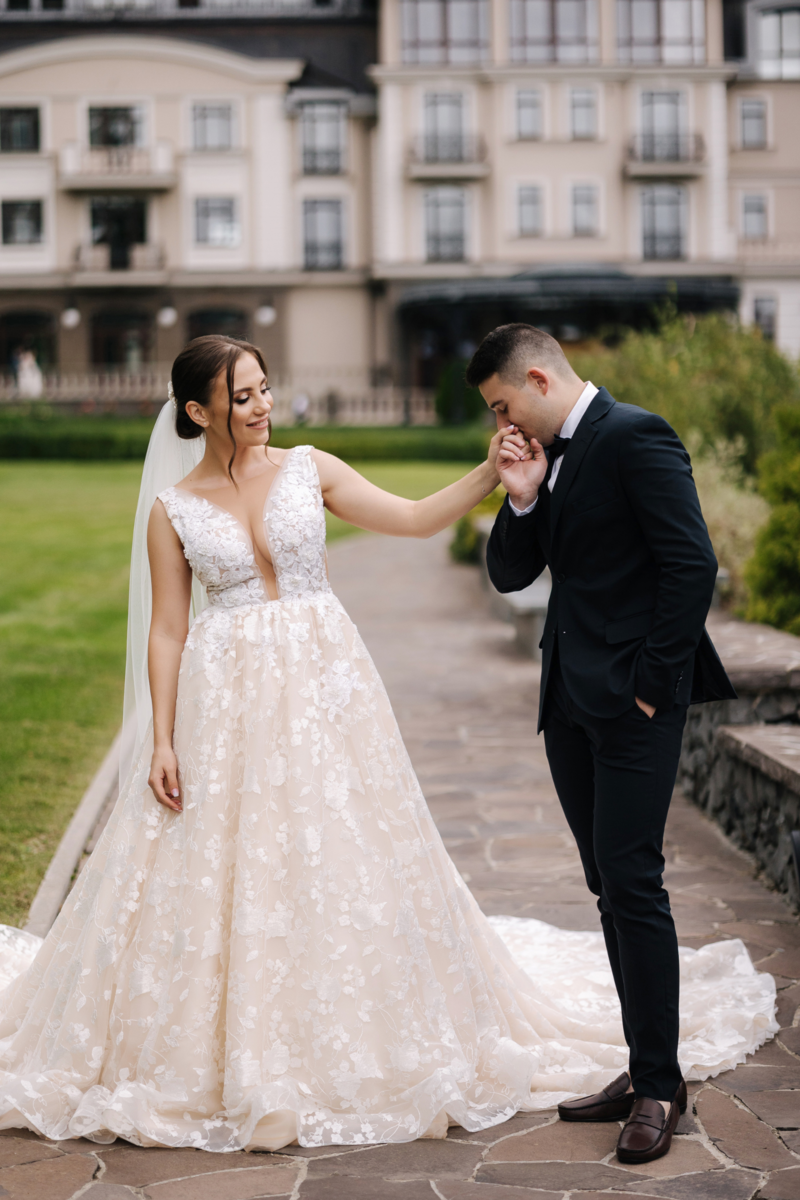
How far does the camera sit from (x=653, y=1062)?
344 centimetres

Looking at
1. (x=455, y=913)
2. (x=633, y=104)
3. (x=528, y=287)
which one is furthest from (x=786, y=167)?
(x=455, y=913)

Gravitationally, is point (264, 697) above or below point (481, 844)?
above

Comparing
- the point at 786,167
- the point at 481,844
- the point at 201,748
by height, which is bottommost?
the point at 481,844

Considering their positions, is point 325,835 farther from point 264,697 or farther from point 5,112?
point 5,112

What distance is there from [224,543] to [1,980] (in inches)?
75.1

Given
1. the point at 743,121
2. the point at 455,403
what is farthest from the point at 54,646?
the point at 743,121

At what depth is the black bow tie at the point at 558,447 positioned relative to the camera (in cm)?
348

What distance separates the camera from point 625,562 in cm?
337

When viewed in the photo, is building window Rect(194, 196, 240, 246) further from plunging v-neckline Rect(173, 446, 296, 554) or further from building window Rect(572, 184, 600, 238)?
plunging v-neckline Rect(173, 446, 296, 554)

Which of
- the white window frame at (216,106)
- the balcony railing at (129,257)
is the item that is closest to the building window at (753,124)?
the white window frame at (216,106)

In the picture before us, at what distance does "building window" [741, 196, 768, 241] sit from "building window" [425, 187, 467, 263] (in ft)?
34.1

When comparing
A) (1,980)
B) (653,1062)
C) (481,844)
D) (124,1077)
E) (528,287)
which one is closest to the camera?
(653,1062)

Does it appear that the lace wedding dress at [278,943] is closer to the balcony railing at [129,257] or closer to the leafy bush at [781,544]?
the leafy bush at [781,544]

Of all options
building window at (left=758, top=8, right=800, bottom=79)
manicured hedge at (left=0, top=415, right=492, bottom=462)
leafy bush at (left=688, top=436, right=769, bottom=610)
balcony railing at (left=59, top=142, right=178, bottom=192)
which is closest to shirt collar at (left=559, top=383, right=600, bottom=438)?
leafy bush at (left=688, top=436, right=769, bottom=610)
